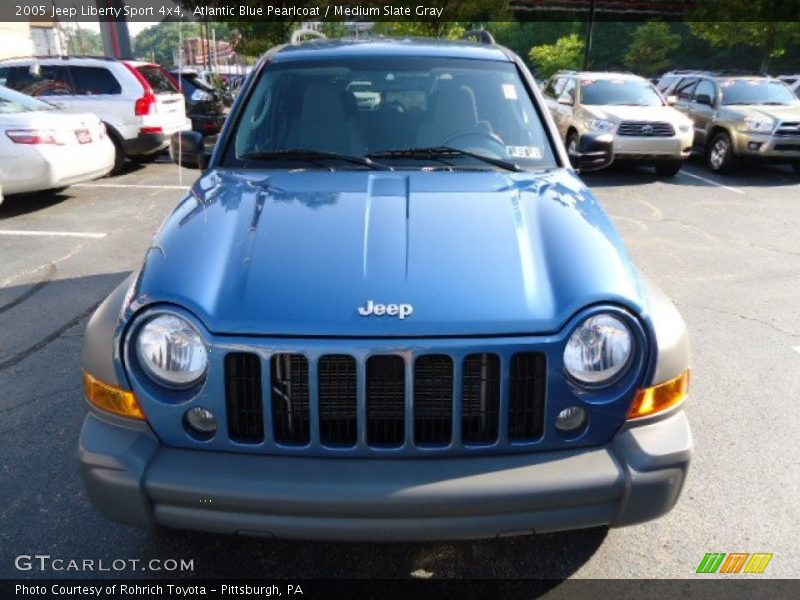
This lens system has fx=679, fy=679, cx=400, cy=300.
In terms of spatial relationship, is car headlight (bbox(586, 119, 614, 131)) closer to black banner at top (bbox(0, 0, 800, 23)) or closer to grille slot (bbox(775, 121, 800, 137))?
grille slot (bbox(775, 121, 800, 137))

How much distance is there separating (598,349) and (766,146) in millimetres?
10840

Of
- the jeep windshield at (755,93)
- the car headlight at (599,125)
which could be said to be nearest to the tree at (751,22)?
the jeep windshield at (755,93)

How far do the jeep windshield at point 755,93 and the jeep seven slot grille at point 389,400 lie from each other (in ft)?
39.6

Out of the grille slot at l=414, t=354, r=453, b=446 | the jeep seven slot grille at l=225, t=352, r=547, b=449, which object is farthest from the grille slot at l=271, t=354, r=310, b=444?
the grille slot at l=414, t=354, r=453, b=446

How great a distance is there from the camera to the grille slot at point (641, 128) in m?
10.8

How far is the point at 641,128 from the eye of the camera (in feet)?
35.5

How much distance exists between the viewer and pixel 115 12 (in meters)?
16.2

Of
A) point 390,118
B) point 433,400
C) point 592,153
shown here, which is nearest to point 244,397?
point 433,400

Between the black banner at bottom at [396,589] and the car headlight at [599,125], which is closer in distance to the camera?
the black banner at bottom at [396,589]

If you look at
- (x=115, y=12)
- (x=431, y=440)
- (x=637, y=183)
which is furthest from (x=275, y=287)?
(x=115, y=12)

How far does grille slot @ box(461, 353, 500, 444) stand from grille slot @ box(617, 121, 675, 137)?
9.67 meters

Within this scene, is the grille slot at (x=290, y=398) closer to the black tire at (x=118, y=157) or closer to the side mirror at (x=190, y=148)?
the side mirror at (x=190, y=148)

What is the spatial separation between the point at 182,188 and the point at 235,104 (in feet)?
22.8

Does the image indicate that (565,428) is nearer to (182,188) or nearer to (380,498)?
(380,498)
